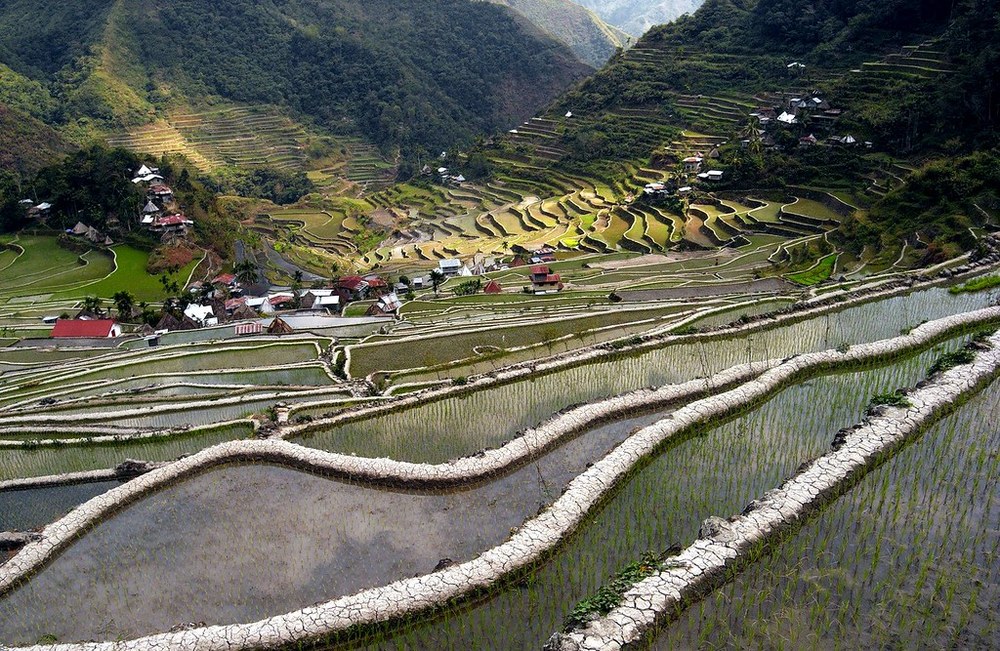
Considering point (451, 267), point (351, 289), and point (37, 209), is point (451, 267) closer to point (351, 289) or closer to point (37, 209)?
point (351, 289)

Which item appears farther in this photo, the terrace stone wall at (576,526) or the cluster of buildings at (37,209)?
the cluster of buildings at (37,209)

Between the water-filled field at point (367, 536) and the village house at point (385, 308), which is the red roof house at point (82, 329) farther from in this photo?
the water-filled field at point (367, 536)

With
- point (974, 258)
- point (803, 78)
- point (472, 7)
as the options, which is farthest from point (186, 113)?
point (974, 258)

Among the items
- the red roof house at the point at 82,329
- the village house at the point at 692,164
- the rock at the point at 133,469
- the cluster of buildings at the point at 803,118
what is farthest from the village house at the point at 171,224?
the cluster of buildings at the point at 803,118

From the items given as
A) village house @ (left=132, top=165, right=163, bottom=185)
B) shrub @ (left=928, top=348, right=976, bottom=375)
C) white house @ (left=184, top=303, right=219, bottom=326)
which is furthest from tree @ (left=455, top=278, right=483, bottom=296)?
village house @ (left=132, top=165, right=163, bottom=185)

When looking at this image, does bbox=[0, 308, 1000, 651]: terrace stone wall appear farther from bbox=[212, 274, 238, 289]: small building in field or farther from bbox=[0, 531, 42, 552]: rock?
bbox=[212, 274, 238, 289]: small building in field

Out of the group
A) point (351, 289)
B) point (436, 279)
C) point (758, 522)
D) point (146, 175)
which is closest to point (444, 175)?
point (146, 175)

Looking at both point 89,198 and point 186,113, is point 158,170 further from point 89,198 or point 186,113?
point 186,113
